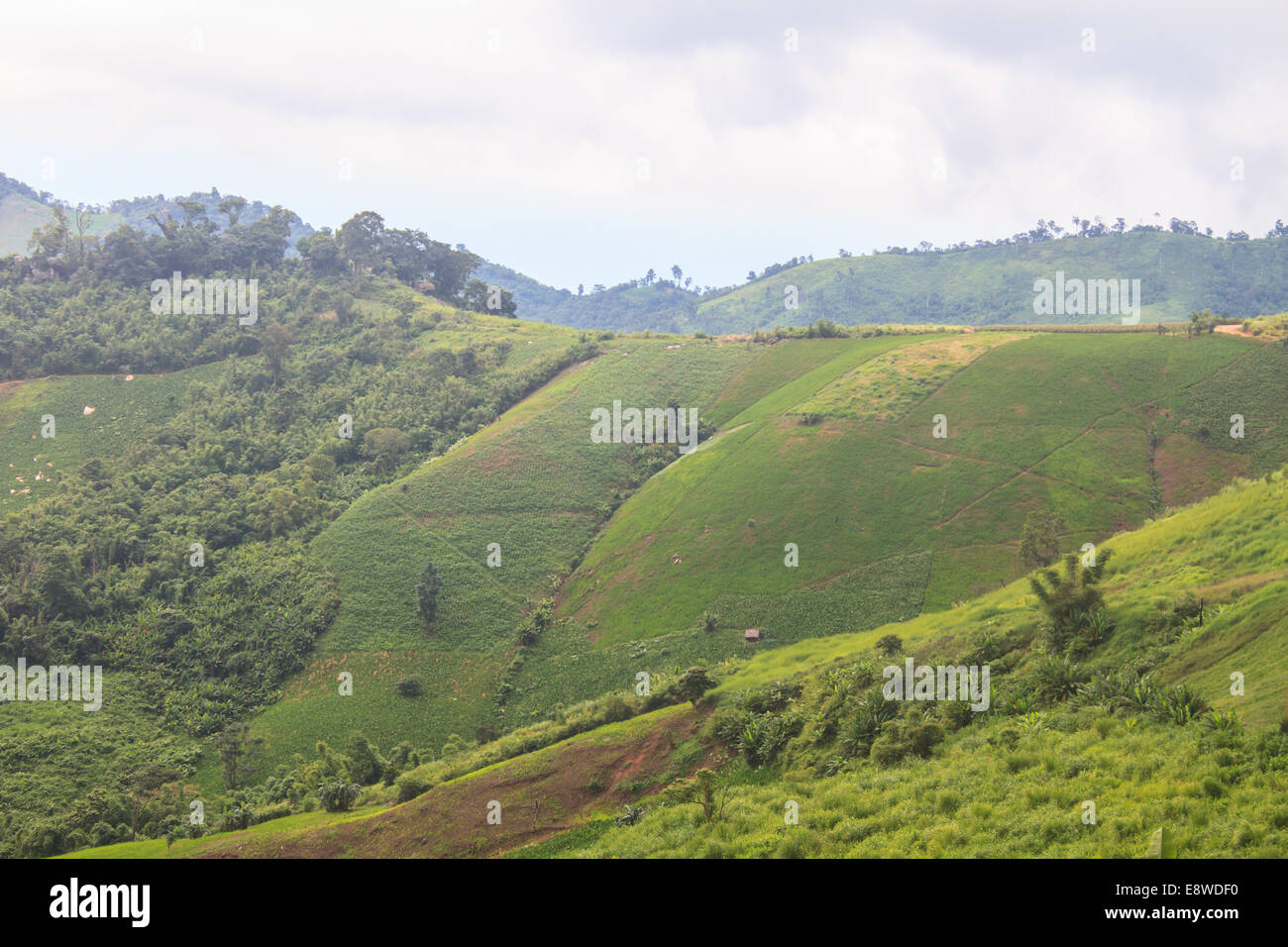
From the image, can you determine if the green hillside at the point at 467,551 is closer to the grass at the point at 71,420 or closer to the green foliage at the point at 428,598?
the green foliage at the point at 428,598

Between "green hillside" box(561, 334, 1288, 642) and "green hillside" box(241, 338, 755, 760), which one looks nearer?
"green hillside" box(241, 338, 755, 760)

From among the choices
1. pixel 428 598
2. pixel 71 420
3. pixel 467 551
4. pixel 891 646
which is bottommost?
pixel 428 598

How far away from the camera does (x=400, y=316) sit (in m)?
107

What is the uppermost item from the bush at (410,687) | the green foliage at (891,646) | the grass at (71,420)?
the grass at (71,420)

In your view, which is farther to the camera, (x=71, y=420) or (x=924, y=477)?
(x=71, y=420)

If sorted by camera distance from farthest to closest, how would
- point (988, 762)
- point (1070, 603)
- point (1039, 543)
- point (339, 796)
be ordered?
point (1039, 543) < point (339, 796) < point (1070, 603) < point (988, 762)

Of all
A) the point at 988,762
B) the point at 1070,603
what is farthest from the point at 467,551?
the point at 988,762

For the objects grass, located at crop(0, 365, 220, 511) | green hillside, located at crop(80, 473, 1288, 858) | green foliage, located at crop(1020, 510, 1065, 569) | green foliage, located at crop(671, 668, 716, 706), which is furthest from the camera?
grass, located at crop(0, 365, 220, 511)

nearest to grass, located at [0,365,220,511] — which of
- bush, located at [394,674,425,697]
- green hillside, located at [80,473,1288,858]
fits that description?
bush, located at [394,674,425,697]

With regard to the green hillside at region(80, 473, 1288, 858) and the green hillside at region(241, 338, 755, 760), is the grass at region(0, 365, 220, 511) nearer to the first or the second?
the green hillside at region(241, 338, 755, 760)

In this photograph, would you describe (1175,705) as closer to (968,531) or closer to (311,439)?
(968,531)

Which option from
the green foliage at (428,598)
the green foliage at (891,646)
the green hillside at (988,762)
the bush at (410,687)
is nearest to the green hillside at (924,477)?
the green foliage at (428,598)

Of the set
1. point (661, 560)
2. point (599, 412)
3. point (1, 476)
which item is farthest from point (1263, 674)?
point (1, 476)

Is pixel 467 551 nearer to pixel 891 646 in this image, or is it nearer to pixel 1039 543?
pixel 891 646
